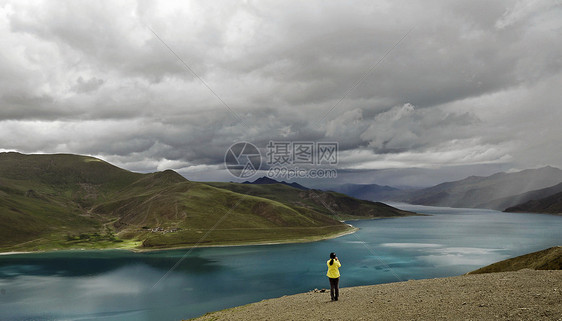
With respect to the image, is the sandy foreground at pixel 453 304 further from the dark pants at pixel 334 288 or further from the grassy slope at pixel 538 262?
the grassy slope at pixel 538 262

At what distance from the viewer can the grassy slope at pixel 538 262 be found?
85.3 feet

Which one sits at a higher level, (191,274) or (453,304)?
(453,304)

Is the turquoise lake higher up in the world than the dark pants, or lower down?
lower down

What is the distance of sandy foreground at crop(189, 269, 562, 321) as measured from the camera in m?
13.9

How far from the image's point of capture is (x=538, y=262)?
28.0 meters

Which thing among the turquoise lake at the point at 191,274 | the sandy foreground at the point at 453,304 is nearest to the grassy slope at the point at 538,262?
the sandy foreground at the point at 453,304

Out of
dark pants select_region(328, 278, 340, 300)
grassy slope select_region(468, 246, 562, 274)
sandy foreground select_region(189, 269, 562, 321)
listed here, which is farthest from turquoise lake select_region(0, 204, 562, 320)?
grassy slope select_region(468, 246, 562, 274)

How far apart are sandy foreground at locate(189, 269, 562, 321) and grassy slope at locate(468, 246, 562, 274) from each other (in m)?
5.21

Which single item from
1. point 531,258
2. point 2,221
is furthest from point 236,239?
point 531,258

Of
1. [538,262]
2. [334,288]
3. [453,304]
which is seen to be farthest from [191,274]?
[453,304]

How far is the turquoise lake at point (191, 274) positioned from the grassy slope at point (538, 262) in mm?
49593

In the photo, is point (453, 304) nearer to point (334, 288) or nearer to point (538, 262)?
point (334, 288)

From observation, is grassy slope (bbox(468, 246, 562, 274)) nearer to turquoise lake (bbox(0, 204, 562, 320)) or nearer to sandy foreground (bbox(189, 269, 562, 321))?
sandy foreground (bbox(189, 269, 562, 321))

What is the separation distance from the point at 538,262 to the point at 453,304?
1782cm
